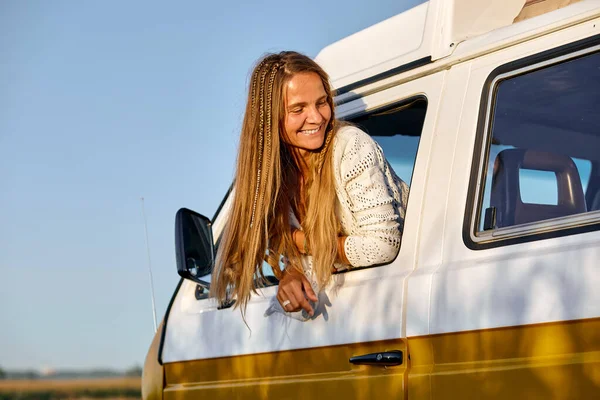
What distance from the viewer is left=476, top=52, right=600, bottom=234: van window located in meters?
2.83

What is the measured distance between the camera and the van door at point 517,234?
8.27 feet

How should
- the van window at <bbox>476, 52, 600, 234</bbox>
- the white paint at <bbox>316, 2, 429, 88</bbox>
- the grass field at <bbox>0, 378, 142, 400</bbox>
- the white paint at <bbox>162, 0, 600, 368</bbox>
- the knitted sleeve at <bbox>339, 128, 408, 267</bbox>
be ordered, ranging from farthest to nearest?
the grass field at <bbox>0, 378, 142, 400</bbox> → the white paint at <bbox>316, 2, 429, 88</bbox> → the knitted sleeve at <bbox>339, 128, 408, 267</bbox> → the van window at <bbox>476, 52, 600, 234</bbox> → the white paint at <bbox>162, 0, 600, 368</bbox>

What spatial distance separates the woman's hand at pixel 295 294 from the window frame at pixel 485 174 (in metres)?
0.60

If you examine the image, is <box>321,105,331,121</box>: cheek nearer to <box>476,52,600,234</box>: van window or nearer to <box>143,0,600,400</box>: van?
<box>143,0,600,400</box>: van

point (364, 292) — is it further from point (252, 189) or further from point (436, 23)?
point (436, 23)

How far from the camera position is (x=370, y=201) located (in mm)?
3328

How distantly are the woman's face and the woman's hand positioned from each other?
1.61 ft

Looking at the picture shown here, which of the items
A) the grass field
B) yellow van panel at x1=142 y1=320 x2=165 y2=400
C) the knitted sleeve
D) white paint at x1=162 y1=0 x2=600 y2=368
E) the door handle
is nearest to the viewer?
white paint at x1=162 y1=0 x2=600 y2=368

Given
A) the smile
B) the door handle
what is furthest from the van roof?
the door handle

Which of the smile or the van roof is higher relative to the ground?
the van roof

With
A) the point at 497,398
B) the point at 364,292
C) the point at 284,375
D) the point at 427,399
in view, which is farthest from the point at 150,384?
the point at 497,398

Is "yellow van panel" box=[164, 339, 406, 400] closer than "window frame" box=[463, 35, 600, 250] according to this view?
No

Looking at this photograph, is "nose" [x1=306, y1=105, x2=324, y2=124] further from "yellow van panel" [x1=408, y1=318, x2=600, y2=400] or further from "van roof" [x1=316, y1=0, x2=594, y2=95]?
"yellow van panel" [x1=408, y1=318, x2=600, y2=400]

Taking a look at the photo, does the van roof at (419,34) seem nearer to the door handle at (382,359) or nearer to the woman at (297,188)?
the woman at (297,188)
